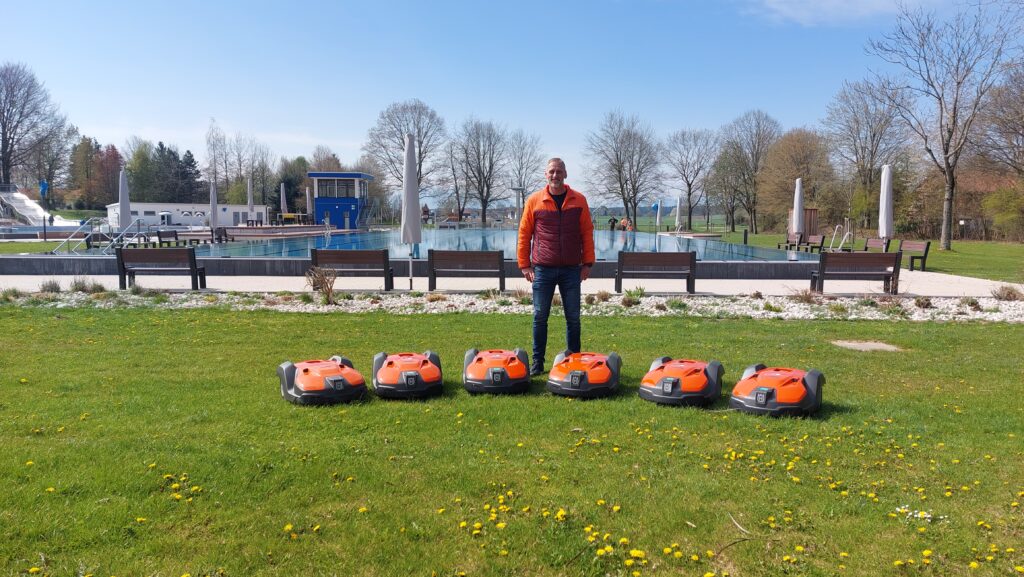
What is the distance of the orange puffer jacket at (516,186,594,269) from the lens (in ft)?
17.8

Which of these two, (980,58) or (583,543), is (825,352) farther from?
(980,58)

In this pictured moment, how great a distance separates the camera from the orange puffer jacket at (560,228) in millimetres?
5430

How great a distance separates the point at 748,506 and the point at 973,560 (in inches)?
35.3

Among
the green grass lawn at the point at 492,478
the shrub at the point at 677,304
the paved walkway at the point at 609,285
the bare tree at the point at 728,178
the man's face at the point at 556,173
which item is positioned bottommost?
the green grass lawn at the point at 492,478

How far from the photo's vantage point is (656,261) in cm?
1185

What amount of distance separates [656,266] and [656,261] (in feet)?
0.37

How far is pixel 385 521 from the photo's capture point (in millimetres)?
2961

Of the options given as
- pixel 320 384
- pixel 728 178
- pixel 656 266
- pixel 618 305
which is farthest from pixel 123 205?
pixel 728 178

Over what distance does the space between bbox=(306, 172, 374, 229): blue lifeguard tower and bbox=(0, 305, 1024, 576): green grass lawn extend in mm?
45163

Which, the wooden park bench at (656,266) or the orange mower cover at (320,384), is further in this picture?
the wooden park bench at (656,266)

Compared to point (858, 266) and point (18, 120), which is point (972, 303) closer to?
point (858, 266)

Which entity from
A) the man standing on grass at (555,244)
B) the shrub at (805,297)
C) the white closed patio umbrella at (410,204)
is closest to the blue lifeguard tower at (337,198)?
the white closed patio umbrella at (410,204)

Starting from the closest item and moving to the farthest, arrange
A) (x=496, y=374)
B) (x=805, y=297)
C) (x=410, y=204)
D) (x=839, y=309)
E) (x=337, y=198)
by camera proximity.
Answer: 1. (x=496, y=374)
2. (x=839, y=309)
3. (x=805, y=297)
4. (x=410, y=204)
5. (x=337, y=198)

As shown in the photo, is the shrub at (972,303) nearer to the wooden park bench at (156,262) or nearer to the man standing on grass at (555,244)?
the man standing on grass at (555,244)
